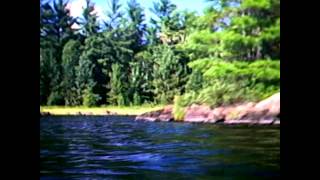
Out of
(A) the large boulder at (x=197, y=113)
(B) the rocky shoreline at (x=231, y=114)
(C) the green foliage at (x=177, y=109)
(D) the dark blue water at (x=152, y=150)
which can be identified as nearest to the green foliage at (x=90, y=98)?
(D) the dark blue water at (x=152, y=150)

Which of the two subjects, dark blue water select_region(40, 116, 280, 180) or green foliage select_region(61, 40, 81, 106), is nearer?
dark blue water select_region(40, 116, 280, 180)

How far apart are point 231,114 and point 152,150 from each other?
675 mm

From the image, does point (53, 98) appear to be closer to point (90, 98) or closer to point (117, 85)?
point (90, 98)

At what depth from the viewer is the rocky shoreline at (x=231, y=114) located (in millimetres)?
3566

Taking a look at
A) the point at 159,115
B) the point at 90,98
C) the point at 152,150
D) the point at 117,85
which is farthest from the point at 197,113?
the point at 90,98

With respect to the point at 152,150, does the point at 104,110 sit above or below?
above

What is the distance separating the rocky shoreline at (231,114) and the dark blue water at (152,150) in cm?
5

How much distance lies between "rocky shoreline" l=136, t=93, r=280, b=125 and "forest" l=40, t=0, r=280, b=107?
0.06m

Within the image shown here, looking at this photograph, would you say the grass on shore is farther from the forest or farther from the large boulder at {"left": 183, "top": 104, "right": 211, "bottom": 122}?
the large boulder at {"left": 183, "top": 104, "right": 211, "bottom": 122}

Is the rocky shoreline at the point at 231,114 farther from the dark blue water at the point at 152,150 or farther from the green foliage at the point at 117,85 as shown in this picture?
the green foliage at the point at 117,85

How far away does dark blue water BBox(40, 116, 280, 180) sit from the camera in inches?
133

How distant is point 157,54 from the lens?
3650 millimetres

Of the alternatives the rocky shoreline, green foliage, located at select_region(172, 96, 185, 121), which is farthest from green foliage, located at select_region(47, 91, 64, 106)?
green foliage, located at select_region(172, 96, 185, 121)
